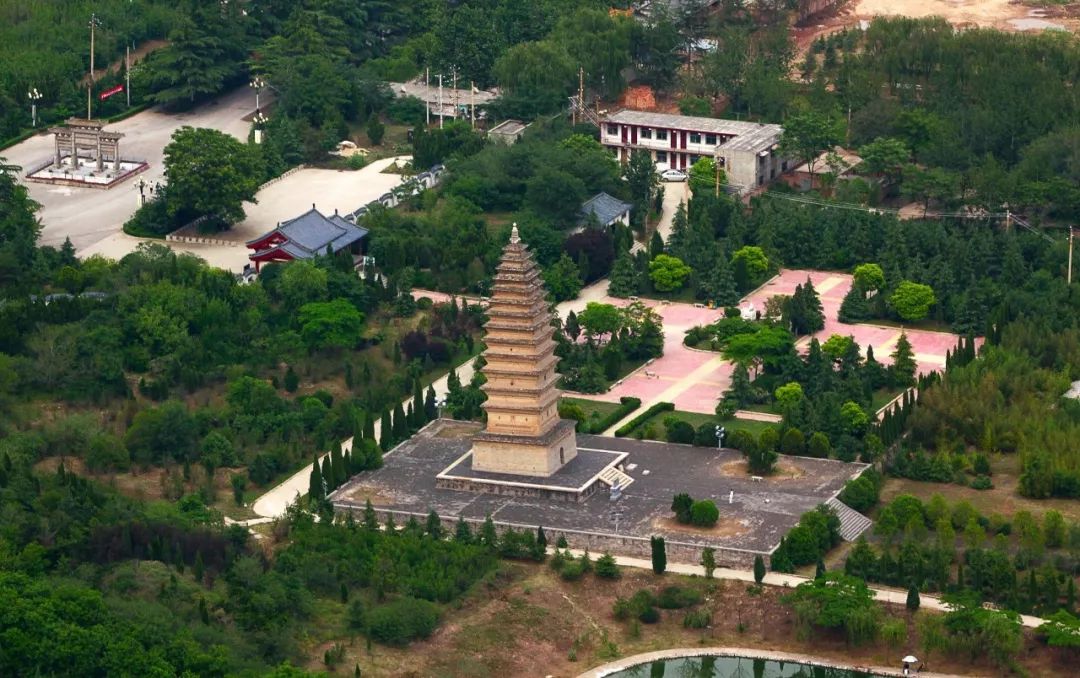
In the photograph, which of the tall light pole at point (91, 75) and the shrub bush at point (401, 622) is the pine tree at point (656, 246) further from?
the shrub bush at point (401, 622)

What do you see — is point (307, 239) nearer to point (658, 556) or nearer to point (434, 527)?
point (434, 527)

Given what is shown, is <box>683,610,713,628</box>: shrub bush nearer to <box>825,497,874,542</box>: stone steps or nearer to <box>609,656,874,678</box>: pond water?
<box>609,656,874,678</box>: pond water

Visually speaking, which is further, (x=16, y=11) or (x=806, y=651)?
(x=16, y=11)

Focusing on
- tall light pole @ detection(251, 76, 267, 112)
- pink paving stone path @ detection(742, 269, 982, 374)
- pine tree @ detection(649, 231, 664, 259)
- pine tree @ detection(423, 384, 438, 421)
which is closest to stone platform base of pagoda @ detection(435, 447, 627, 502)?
pine tree @ detection(423, 384, 438, 421)

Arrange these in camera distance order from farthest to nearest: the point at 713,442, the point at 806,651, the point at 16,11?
1. the point at 16,11
2. the point at 713,442
3. the point at 806,651

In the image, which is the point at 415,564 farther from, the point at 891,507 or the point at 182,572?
the point at 891,507

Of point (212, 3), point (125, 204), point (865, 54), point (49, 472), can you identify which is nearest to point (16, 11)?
point (212, 3)

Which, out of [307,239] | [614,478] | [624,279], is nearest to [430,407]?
[614,478]
